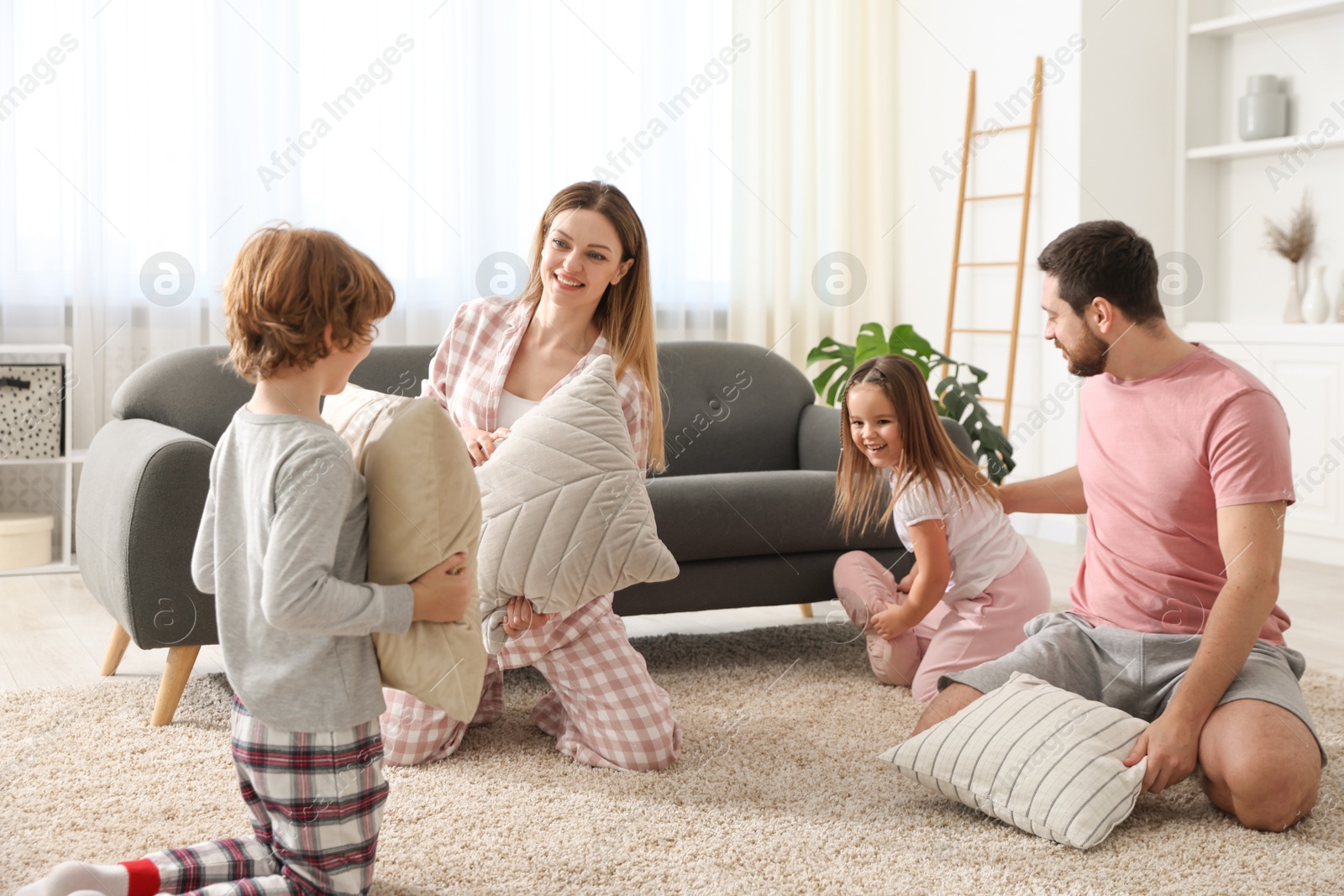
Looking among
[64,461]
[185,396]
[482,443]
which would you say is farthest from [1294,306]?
[64,461]

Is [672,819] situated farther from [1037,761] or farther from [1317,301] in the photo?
[1317,301]

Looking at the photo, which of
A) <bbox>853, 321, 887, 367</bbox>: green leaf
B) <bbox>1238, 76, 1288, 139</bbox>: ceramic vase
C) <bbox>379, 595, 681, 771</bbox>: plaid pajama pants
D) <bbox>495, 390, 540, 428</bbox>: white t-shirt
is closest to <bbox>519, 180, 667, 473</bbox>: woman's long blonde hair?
<bbox>495, 390, 540, 428</bbox>: white t-shirt

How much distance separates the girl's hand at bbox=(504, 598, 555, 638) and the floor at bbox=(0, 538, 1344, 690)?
3.53 ft

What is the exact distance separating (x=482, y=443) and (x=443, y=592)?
0.68 meters

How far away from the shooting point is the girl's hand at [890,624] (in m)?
2.48

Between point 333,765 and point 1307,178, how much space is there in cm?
438

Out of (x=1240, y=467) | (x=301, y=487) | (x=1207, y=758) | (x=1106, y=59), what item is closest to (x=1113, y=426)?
(x=1240, y=467)

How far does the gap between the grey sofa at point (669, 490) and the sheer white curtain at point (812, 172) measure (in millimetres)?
1700

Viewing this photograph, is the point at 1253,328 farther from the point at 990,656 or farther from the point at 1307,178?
the point at 990,656

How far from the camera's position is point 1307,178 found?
4434mm

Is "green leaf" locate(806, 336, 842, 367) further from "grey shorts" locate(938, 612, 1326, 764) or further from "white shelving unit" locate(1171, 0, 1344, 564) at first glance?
"grey shorts" locate(938, 612, 1326, 764)

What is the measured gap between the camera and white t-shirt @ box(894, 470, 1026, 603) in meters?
2.43

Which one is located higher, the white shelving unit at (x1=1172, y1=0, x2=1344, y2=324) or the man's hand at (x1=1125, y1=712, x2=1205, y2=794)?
the white shelving unit at (x1=1172, y1=0, x2=1344, y2=324)

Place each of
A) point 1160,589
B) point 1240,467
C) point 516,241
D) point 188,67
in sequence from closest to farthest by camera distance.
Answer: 1. point 1240,467
2. point 1160,589
3. point 188,67
4. point 516,241
